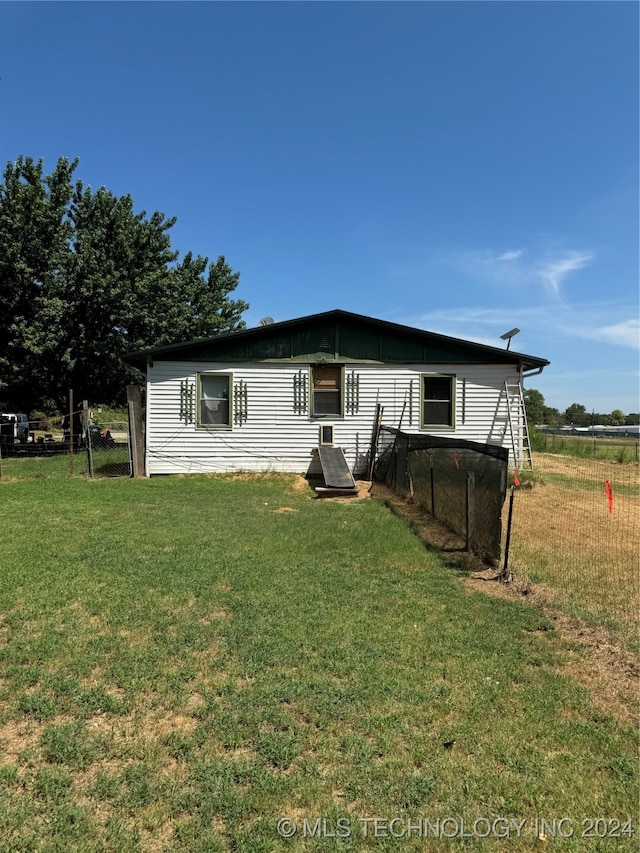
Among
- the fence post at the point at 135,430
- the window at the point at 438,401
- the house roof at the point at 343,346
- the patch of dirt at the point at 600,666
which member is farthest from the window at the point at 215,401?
the patch of dirt at the point at 600,666

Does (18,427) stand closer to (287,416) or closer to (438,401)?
(287,416)

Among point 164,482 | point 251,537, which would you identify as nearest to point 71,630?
point 251,537

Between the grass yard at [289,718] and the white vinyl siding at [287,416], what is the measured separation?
7.31m

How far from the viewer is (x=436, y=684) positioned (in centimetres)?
294

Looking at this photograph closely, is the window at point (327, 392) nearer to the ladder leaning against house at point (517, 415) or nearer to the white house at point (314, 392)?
the white house at point (314, 392)

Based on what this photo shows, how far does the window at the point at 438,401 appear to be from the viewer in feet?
41.7

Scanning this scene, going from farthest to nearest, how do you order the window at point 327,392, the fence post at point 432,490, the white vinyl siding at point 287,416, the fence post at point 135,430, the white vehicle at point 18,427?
the white vehicle at point 18,427
the window at point 327,392
the white vinyl siding at point 287,416
the fence post at point 135,430
the fence post at point 432,490

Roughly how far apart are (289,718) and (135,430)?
10036 mm

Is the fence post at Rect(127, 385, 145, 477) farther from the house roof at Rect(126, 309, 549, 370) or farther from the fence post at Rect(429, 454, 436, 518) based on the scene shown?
the fence post at Rect(429, 454, 436, 518)

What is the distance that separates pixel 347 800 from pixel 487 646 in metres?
1.72

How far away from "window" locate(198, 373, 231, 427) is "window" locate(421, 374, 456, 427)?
4.94 metres

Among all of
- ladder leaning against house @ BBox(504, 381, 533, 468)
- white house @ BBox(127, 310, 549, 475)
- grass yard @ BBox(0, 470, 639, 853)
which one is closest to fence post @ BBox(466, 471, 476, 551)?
grass yard @ BBox(0, 470, 639, 853)

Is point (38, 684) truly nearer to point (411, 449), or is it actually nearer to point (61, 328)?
point (411, 449)

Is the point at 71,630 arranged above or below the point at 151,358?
below
